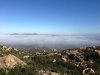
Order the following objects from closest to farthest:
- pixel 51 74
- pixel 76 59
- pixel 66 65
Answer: pixel 51 74, pixel 66 65, pixel 76 59

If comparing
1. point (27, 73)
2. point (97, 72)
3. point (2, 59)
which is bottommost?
point (97, 72)

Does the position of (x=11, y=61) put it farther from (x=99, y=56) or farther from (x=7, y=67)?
(x=99, y=56)

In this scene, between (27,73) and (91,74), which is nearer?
(27,73)

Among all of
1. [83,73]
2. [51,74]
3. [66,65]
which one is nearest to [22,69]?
[51,74]

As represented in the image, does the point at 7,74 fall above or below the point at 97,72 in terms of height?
above

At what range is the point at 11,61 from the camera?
27.6 meters

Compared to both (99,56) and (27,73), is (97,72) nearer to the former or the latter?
(99,56)

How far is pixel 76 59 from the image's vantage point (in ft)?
188

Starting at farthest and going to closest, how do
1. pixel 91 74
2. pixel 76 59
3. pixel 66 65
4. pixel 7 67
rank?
pixel 76 59 < pixel 66 65 < pixel 91 74 < pixel 7 67

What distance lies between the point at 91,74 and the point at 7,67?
23010mm

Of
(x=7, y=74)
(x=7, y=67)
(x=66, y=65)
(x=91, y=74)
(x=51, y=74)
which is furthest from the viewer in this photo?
(x=66, y=65)

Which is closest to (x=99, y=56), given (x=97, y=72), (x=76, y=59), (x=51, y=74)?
(x=76, y=59)

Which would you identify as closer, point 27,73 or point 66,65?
point 27,73

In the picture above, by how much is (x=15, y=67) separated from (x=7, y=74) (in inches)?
74.0
